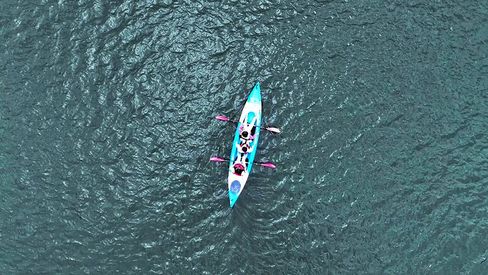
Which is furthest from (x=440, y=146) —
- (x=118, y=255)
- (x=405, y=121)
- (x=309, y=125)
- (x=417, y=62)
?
(x=118, y=255)

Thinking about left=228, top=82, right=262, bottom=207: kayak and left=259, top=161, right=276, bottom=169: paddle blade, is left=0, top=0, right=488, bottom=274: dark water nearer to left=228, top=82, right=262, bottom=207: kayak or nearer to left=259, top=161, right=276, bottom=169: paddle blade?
left=259, top=161, right=276, bottom=169: paddle blade

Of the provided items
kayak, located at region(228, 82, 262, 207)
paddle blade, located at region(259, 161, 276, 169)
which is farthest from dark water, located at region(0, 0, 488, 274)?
kayak, located at region(228, 82, 262, 207)

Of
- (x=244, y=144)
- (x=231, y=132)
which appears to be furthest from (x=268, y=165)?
(x=231, y=132)

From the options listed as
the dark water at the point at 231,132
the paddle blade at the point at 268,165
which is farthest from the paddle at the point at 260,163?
the dark water at the point at 231,132

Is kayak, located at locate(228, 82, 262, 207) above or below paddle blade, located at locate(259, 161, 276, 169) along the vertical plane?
above

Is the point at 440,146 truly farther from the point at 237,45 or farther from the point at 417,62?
the point at 237,45

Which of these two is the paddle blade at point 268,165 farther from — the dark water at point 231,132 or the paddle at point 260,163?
the dark water at point 231,132

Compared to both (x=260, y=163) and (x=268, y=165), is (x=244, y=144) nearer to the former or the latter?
(x=260, y=163)
